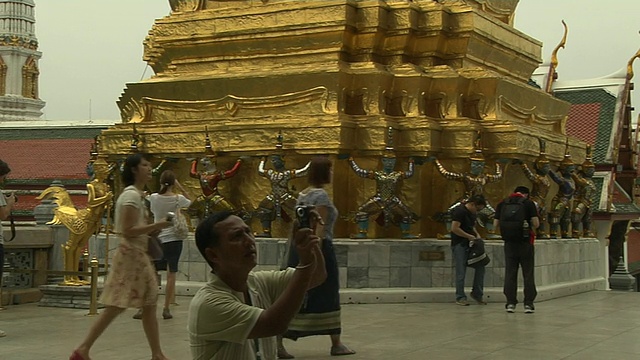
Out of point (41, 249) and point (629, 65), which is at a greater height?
point (629, 65)

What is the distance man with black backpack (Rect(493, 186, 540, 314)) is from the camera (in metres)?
11.3

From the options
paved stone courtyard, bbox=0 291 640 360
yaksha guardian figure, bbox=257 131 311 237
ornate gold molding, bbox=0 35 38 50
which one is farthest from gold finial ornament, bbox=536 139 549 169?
ornate gold molding, bbox=0 35 38 50

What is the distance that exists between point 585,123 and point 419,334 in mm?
15604

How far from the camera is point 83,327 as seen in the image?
32.5 ft

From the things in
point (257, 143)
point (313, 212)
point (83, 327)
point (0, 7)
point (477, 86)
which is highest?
point (0, 7)

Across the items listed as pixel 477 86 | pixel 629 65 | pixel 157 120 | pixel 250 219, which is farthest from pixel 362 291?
pixel 629 65

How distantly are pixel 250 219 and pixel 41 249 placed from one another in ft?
9.96

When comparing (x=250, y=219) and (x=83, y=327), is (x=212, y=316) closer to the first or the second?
(x=83, y=327)

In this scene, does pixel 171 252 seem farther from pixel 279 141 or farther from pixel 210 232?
pixel 210 232

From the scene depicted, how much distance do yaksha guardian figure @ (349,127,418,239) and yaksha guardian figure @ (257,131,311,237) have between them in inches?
34.6

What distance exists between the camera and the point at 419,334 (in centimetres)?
939

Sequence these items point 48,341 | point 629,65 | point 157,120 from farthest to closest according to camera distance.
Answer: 1. point 629,65
2. point 157,120
3. point 48,341

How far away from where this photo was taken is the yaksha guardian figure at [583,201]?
15.4 m

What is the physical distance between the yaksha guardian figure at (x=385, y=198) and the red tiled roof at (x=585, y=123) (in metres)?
11.9
